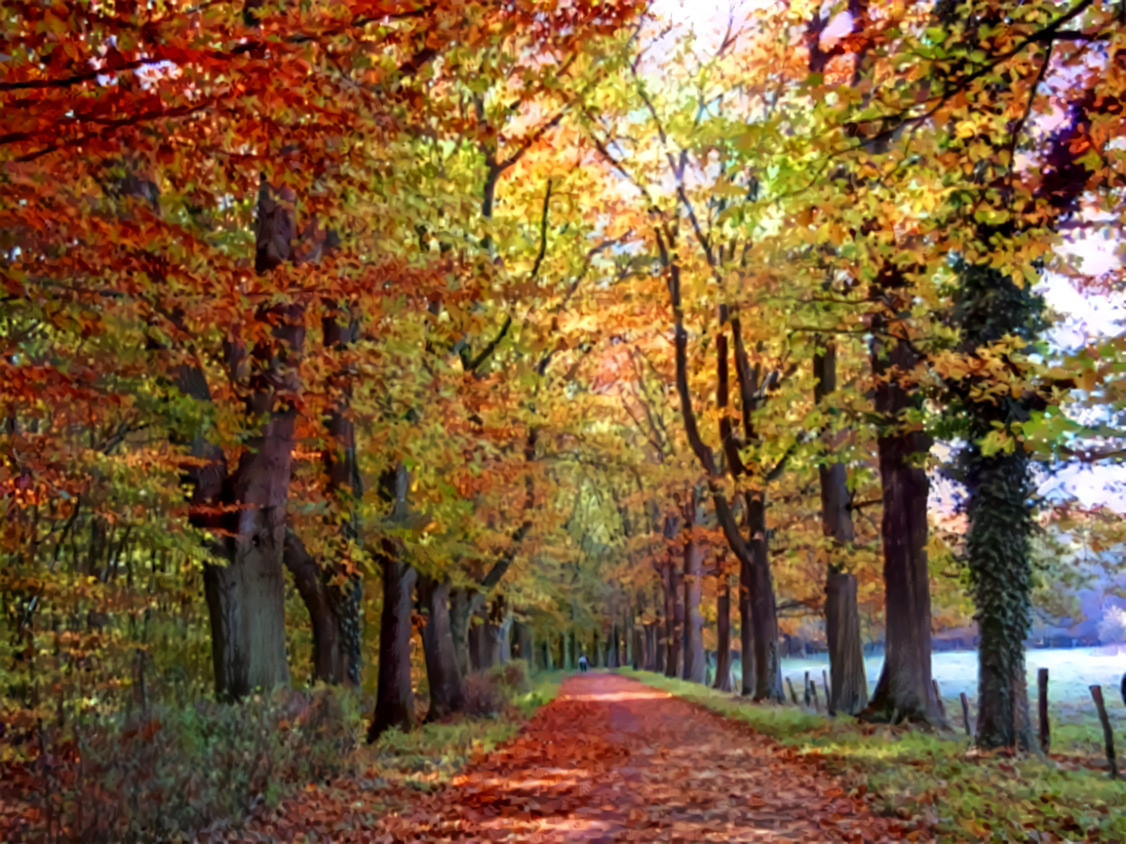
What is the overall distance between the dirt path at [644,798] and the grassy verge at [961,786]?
31 cm

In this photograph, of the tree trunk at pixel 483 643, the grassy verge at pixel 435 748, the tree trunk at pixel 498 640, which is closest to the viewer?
the grassy verge at pixel 435 748

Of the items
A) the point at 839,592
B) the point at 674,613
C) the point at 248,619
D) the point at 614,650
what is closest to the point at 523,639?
the point at 674,613

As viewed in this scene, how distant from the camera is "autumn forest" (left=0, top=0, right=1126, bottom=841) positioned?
6648mm

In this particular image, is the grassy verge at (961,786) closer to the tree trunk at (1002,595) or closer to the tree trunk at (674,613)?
the tree trunk at (1002,595)

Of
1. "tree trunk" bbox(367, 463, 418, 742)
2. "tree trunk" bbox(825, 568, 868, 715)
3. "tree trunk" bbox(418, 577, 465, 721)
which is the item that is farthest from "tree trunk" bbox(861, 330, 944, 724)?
"tree trunk" bbox(418, 577, 465, 721)

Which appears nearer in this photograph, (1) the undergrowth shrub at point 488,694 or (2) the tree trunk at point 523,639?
(1) the undergrowth shrub at point 488,694

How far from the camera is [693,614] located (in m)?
35.7

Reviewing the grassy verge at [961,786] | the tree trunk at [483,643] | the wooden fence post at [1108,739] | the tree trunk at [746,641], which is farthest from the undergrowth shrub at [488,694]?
the wooden fence post at [1108,739]

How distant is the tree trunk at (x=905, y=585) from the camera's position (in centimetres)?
1445

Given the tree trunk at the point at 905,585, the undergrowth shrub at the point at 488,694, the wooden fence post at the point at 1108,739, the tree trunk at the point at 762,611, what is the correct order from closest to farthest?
the wooden fence post at the point at 1108,739, the tree trunk at the point at 905,585, the undergrowth shrub at the point at 488,694, the tree trunk at the point at 762,611

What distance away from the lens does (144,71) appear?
7.32 m

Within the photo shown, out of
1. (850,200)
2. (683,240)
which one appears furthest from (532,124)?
(850,200)

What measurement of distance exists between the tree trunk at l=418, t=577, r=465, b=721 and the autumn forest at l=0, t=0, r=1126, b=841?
71mm

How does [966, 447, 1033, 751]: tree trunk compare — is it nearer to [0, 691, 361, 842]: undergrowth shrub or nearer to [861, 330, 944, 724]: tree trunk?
[861, 330, 944, 724]: tree trunk
